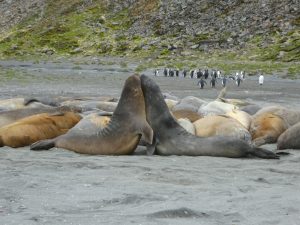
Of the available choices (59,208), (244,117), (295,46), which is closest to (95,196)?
(59,208)

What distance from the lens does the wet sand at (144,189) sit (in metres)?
5.53

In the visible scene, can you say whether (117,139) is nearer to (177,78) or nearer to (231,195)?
(231,195)

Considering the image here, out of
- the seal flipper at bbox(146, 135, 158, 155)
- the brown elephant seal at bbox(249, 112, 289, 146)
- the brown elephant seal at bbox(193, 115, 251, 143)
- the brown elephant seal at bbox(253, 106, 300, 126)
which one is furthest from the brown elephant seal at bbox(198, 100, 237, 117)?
the seal flipper at bbox(146, 135, 158, 155)

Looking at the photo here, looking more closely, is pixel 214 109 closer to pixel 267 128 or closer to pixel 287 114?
pixel 287 114

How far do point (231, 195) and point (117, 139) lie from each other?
3736mm

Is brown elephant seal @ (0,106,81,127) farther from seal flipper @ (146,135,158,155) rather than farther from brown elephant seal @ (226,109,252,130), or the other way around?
brown elephant seal @ (226,109,252,130)

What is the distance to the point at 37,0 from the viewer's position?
96.5 m

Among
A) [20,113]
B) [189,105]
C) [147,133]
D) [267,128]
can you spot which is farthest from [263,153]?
[20,113]

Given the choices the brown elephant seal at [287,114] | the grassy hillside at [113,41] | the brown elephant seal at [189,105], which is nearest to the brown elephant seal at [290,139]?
the brown elephant seal at [287,114]

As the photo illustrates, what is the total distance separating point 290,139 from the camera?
35.3 ft

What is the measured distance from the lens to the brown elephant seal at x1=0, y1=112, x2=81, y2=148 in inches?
416

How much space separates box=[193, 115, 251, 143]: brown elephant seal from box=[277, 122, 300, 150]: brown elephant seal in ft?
1.90

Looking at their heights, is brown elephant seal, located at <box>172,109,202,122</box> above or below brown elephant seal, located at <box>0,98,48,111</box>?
above

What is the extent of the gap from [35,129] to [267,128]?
14.9 ft
